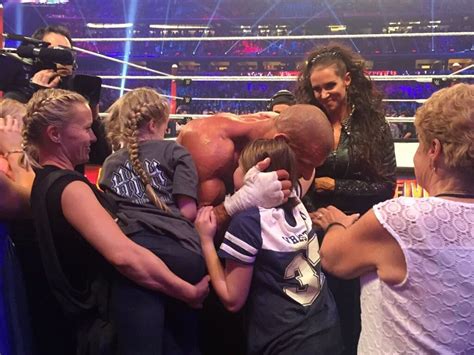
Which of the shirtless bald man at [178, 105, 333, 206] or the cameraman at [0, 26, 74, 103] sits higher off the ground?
the cameraman at [0, 26, 74, 103]

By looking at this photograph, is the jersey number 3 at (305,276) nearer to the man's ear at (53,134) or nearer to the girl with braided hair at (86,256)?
the girl with braided hair at (86,256)

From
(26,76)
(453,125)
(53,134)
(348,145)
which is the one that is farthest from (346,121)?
(26,76)

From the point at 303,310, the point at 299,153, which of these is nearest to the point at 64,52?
the point at 299,153

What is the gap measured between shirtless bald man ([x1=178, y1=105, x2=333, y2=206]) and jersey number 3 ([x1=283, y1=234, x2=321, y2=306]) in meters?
0.24

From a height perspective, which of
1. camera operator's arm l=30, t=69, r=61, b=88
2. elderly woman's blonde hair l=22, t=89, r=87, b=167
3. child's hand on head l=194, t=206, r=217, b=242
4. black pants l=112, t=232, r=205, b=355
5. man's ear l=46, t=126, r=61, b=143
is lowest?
black pants l=112, t=232, r=205, b=355

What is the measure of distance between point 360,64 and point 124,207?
3.29ft

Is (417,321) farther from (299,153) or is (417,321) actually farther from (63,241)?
(63,241)

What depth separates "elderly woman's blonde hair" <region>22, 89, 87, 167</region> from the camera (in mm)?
1188

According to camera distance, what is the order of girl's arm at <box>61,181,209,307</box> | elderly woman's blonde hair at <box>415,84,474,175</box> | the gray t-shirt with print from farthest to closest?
1. the gray t-shirt with print
2. girl's arm at <box>61,181,209,307</box>
3. elderly woman's blonde hair at <box>415,84,474,175</box>

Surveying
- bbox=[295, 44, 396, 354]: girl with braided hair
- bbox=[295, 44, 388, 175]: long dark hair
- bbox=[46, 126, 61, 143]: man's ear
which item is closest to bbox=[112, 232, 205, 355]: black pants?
bbox=[46, 126, 61, 143]: man's ear

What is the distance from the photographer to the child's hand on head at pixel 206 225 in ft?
4.00

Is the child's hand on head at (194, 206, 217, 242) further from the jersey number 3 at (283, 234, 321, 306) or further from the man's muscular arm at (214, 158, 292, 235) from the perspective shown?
the jersey number 3 at (283, 234, 321, 306)

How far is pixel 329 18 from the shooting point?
481 inches

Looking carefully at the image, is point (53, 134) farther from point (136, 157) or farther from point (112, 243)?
point (112, 243)
